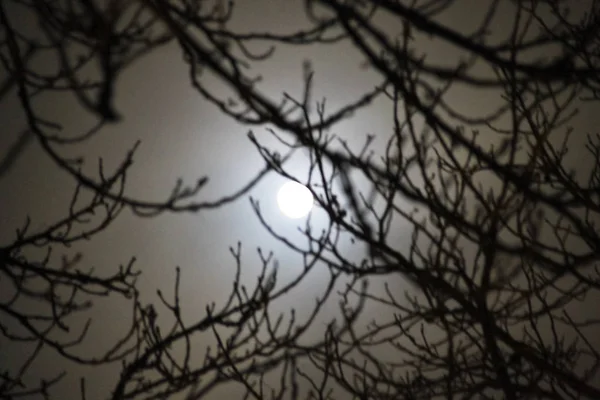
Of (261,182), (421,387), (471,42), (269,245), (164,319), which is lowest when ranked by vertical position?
(421,387)

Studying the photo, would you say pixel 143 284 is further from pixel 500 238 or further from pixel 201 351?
pixel 500 238

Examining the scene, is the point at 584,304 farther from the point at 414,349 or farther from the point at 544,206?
the point at 414,349

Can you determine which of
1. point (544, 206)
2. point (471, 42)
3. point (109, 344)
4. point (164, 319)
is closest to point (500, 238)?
point (544, 206)

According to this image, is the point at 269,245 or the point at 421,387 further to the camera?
the point at 269,245

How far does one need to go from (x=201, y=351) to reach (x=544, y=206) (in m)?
1.24

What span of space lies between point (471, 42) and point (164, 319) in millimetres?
1379

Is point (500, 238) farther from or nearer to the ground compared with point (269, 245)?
farther from the ground

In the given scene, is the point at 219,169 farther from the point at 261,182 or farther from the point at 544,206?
the point at 544,206

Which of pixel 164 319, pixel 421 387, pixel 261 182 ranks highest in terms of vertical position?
pixel 261 182

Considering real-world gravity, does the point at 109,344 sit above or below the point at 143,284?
below

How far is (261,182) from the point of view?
1.88 m

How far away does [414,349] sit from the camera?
6.40 feet

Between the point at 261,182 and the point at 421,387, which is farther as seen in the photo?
the point at 261,182

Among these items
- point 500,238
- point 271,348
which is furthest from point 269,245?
point 500,238
